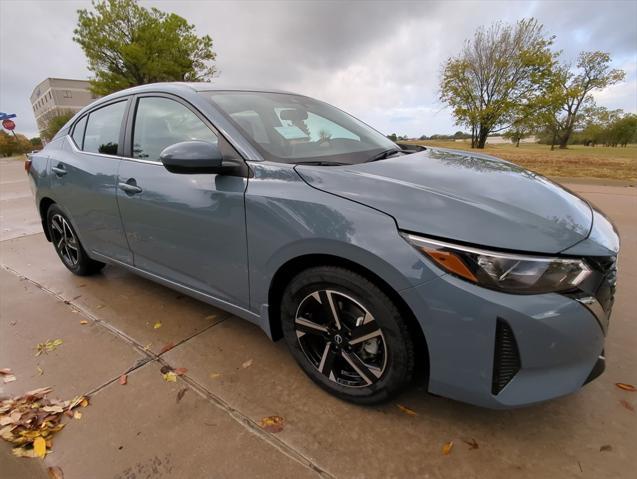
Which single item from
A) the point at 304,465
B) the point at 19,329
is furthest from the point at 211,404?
the point at 19,329

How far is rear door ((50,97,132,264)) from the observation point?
8.69 feet

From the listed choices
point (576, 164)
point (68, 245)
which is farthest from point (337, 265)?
point (576, 164)

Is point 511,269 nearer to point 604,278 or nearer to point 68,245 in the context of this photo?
point 604,278

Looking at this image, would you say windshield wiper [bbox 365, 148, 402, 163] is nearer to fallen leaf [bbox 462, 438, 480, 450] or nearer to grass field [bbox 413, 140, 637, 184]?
fallen leaf [bbox 462, 438, 480, 450]

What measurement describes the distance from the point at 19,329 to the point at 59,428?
133 cm

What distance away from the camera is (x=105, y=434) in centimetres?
171

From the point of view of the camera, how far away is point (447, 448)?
1572 mm

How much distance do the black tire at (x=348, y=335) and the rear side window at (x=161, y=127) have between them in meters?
1.05

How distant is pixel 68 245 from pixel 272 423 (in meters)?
2.92

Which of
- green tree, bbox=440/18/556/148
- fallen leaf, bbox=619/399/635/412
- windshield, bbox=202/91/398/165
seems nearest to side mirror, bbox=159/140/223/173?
windshield, bbox=202/91/398/165

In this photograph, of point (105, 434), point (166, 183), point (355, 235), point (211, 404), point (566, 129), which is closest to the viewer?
point (355, 235)

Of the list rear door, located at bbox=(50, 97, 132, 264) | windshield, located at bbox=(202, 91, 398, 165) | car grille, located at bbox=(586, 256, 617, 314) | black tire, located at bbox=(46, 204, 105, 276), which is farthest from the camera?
black tire, located at bbox=(46, 204, 105, 276)

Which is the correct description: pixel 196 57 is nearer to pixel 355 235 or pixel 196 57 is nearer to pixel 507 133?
pixel 507 133

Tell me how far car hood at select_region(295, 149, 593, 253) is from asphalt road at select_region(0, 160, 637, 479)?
0.91m
